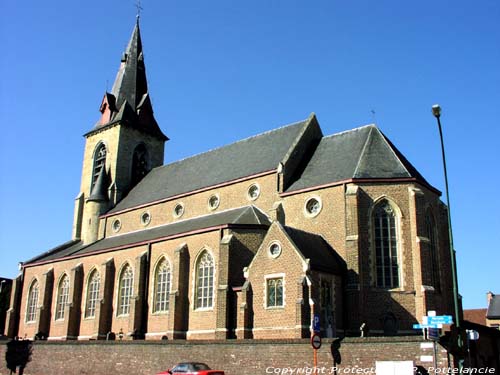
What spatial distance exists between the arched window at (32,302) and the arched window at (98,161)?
9.73 m

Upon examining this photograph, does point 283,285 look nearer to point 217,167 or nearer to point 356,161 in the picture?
point 356,161

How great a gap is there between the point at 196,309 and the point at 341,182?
10434 millimetres

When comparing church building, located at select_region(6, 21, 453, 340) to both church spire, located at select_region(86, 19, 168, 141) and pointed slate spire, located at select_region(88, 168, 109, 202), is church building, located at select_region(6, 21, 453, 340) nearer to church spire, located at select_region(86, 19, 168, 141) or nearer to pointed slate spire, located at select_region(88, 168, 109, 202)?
pointed slate spire, located at select_region(88, 168, 109, 202)

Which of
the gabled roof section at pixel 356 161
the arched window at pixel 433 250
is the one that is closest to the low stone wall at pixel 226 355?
the arched window at pixel 433 250

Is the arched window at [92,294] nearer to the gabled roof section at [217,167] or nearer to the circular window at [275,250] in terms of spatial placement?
the gabled roof section at [217,167]

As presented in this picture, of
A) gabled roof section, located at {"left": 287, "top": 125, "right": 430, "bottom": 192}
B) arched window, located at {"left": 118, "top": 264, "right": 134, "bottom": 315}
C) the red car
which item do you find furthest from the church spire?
the red car

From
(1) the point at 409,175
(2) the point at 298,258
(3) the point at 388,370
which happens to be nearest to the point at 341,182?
(1) the point at 409,175

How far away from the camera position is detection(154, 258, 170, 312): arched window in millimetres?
31891

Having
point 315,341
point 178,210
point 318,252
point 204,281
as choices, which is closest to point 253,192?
point 204,281

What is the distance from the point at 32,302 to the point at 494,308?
48044mm

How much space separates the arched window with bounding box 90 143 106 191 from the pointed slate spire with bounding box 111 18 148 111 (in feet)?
13.5

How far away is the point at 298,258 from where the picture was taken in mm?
24672

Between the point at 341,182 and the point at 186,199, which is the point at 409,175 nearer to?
the point at 341,182

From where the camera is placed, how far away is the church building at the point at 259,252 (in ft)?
84.3
